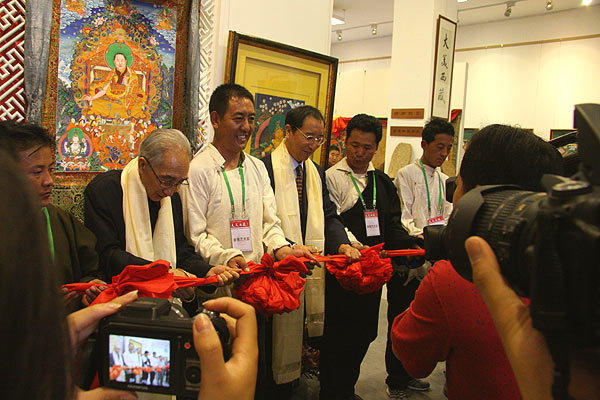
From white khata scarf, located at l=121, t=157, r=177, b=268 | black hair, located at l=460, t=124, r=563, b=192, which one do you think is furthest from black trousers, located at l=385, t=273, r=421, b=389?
black hair, located at l=460, t=124, r=563, b=192

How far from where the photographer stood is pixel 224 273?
2.08 meters

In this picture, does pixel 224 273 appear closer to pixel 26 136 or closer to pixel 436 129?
pixel 26 136

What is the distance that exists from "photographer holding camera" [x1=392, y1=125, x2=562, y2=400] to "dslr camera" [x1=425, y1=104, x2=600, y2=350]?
378 mm

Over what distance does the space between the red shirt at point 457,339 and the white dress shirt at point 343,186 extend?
1842mm

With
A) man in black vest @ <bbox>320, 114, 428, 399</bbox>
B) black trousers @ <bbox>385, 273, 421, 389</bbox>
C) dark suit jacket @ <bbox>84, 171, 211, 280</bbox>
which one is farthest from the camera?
black trousers @ <bbox>385, 273, 421, 389</bbox>

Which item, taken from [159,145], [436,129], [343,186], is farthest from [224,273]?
[436,129]

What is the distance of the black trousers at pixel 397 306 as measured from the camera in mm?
3240

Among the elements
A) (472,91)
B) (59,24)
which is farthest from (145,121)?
(472,91)

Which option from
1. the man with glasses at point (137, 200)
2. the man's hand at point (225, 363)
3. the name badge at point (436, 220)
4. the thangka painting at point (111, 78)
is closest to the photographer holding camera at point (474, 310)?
the man's hand at point (225, 363)

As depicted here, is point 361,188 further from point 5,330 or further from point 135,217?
point 5,330

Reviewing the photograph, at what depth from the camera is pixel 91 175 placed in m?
2.54

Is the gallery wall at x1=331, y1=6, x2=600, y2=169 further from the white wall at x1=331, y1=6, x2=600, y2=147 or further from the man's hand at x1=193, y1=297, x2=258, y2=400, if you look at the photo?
the man's hand at x1=193, y1=297, x2=258, y2=400

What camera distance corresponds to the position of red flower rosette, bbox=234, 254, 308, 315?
2132mm

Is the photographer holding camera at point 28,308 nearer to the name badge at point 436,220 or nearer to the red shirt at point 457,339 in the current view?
the red shirt at point 457,339
